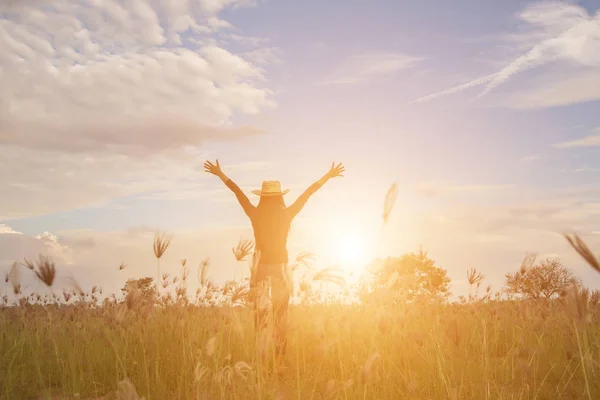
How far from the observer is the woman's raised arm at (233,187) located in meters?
8.26

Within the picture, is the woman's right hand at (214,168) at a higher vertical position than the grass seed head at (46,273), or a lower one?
higher

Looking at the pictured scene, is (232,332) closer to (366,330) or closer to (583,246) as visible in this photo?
(366,330)

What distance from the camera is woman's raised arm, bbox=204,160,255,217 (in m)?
8.26

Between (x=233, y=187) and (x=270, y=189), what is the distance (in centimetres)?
78

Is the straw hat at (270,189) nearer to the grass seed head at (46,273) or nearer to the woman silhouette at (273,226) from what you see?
the woman silhouette at (273,226)

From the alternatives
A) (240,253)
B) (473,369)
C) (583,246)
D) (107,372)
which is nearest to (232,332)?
(107,372)

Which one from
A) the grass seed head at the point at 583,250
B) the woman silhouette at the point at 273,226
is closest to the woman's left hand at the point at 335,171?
the woman silhouette at the point at 273,226

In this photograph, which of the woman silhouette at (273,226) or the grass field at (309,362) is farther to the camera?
the woman silhouette at (273,226)

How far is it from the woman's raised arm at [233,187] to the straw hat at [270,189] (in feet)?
0.77

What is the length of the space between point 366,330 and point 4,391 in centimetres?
567

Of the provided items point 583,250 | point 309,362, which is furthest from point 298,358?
point 583,250

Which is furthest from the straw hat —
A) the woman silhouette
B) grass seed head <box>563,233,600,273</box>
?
grass seed head <box>563,233,600,273</box>

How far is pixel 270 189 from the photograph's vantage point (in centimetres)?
815

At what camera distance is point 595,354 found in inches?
320
